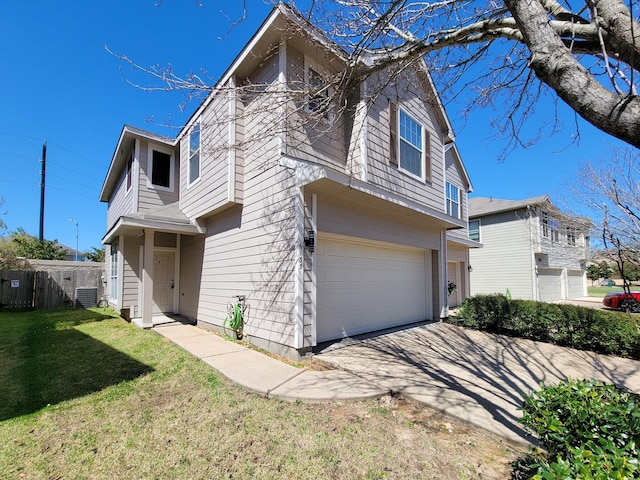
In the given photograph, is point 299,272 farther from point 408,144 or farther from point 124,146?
point 124,146

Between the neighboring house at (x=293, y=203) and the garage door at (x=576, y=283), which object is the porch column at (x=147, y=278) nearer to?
the neighboring house at (x=293, y=203)

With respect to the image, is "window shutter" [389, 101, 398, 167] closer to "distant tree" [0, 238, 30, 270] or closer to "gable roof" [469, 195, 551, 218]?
"gable roof" [469, 195, 551, 218]

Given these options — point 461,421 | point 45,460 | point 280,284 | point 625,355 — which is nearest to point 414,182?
point 280,284

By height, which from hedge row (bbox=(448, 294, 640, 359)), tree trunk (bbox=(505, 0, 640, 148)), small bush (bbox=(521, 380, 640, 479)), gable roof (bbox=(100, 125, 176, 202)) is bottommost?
hedge row (bbox=(448, 294, 640, 359))

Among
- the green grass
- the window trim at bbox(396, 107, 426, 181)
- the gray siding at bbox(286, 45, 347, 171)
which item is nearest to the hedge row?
the window trim at bbox(396, 107, 426, 181)

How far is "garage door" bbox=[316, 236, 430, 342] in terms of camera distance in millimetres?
6504

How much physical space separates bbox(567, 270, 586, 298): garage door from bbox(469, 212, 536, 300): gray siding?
7424 mm

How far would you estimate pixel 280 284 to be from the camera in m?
5.75

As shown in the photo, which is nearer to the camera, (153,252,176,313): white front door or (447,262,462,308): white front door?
(153,252,176,313): white front door

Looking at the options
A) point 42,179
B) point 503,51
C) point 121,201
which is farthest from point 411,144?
point 42,179

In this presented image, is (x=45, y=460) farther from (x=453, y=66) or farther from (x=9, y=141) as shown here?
(x=9, y=141)

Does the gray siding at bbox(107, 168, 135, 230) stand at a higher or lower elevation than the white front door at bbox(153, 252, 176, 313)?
higher

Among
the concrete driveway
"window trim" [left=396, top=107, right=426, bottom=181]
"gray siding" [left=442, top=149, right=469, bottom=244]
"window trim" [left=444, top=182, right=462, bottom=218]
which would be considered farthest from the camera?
"gray siding" [left=442, top=149, right=469, bottom=244]

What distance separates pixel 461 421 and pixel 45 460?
4.08 metres
